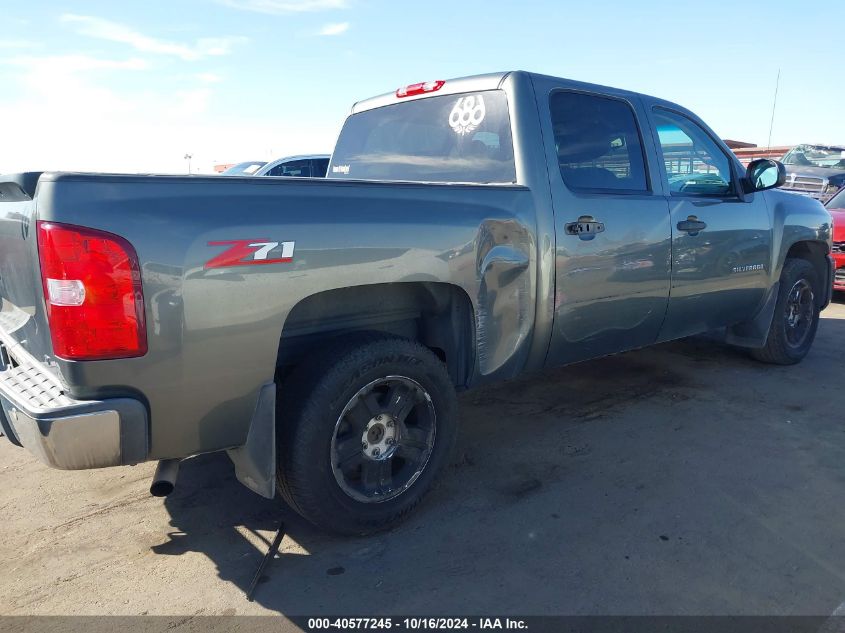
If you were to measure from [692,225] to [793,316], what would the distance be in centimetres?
195

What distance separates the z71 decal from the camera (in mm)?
2262

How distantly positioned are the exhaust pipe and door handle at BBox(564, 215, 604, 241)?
2052mm

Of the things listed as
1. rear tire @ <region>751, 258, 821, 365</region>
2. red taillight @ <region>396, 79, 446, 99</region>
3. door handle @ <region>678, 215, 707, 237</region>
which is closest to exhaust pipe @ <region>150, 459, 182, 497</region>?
red taillight @ <region>396, 79, 446, 99</region>

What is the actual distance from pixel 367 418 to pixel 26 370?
127 cm

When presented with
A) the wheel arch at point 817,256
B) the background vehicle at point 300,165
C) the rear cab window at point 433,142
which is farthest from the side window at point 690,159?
the background vehicle at point 300,165

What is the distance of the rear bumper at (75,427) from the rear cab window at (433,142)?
6.67 feet

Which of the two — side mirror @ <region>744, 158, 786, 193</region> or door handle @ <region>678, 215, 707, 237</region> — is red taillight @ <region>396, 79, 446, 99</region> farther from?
side mirror @ <region>744, 158, 786, 193</region>

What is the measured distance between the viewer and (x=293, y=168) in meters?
10.8

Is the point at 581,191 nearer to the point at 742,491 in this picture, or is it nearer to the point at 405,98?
the point at 405,98

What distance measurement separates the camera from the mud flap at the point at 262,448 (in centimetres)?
248

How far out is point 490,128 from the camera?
349 centimetres

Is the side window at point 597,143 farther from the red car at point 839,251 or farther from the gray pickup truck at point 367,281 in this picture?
the red car at point 839,251

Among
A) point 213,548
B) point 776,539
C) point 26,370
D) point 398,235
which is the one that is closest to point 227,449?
point 213,548

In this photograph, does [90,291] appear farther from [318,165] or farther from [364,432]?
[318,165]
